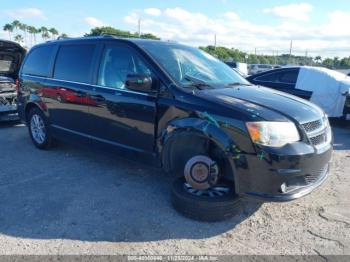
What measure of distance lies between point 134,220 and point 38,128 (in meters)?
3.41

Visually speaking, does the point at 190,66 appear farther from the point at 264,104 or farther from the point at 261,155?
the point at 261,155

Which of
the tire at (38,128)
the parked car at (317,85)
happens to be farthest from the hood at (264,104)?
the parked car at (317,85)

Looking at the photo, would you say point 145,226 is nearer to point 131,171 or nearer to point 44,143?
point 131,171

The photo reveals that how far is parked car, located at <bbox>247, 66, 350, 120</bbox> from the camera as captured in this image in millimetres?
8070

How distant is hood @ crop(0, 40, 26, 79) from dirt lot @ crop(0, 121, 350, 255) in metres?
4.45

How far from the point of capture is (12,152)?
5.96 meters

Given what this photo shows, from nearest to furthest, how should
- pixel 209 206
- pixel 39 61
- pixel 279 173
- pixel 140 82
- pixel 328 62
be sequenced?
pixel 279 173
pixel 209 206
pixel 140 82
pixel 39 61
pixel 328 62

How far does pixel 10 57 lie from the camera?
8.77 m

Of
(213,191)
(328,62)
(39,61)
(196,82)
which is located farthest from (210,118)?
(328,62)

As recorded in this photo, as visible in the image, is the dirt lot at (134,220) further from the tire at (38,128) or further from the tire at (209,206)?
the tire at (38,128)

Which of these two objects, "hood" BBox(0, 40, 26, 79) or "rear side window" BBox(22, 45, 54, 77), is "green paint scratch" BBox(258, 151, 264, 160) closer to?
"rear side window" BBox(22, 45, 54, 77)

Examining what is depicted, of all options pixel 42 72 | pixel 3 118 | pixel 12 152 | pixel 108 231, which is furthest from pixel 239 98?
pixel 3 118

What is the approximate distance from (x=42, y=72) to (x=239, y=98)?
3.67m

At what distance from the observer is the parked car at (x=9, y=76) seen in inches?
308
